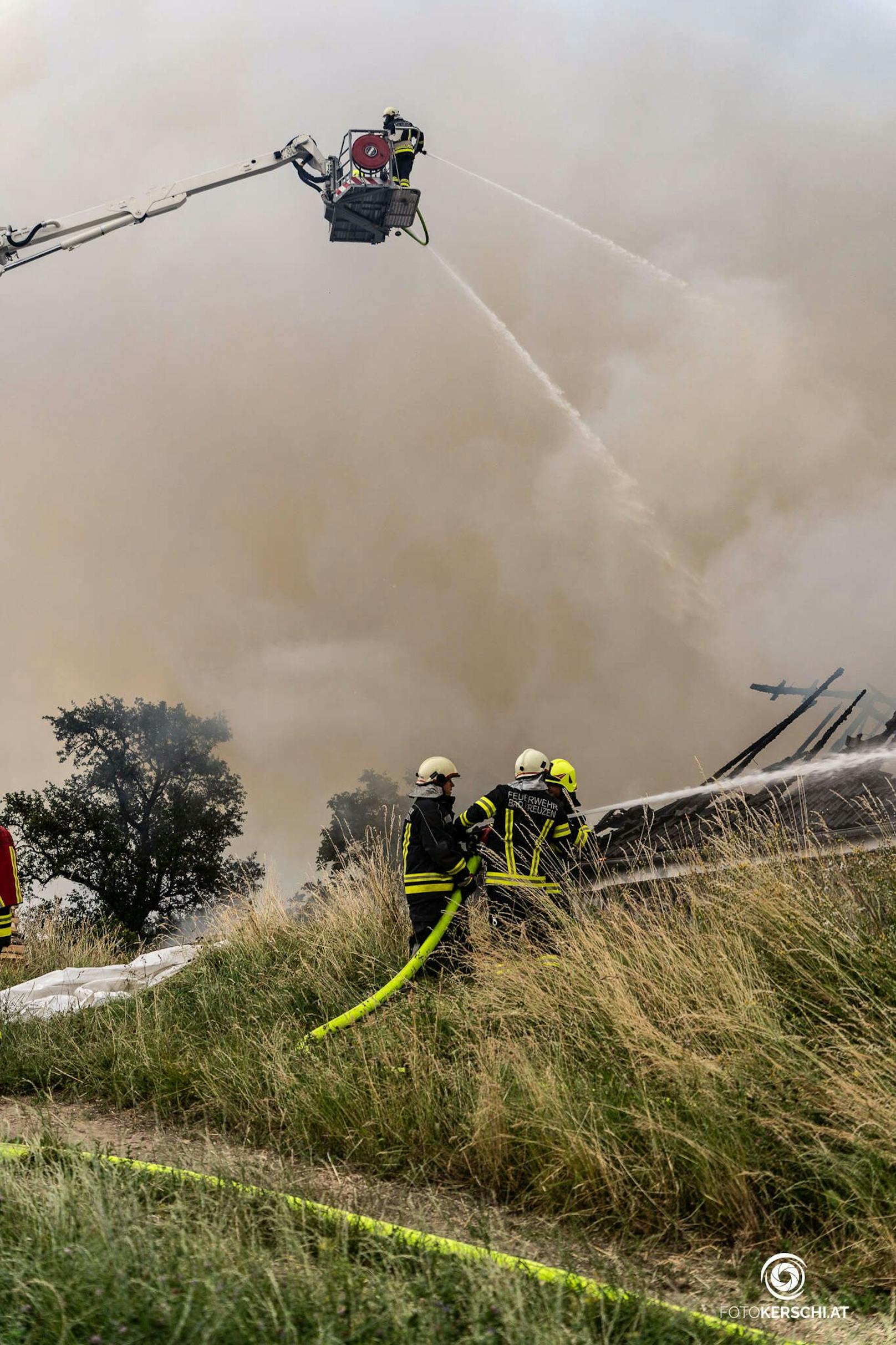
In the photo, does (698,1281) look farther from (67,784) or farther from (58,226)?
(67,784)

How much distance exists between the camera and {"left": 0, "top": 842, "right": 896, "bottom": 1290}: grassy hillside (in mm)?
4242

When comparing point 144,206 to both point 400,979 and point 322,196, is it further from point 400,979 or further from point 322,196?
point 400,979

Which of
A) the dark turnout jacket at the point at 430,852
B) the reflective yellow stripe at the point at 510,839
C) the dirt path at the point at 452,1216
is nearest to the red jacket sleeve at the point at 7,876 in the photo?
the dirt path at the point at 452,1216

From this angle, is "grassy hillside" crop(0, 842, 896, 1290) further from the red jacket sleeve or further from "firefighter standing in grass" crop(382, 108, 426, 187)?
"firefighter standing in grass" crop(382, 108, 426, 187)

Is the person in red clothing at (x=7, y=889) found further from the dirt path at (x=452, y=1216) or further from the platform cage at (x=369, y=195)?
the platform cage at (x=369, y=195)

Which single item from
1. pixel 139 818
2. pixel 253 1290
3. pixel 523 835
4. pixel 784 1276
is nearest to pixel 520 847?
pixel 523 835

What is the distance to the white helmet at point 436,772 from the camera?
8.52 m

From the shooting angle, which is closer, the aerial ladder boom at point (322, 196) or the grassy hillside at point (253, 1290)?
the grassy hillside at point (253, 1290)

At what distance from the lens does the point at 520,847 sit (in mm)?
8359

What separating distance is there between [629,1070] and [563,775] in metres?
3.74

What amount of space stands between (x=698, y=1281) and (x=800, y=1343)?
26.8 inches

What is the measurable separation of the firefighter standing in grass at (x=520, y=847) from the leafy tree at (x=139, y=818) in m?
15.7

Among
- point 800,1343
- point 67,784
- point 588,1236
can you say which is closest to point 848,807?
point 588,1236

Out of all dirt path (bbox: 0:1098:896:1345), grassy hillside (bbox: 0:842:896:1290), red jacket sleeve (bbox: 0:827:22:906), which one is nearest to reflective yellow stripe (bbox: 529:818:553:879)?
grassy hillside (bbox: 0:842:896:1290)
